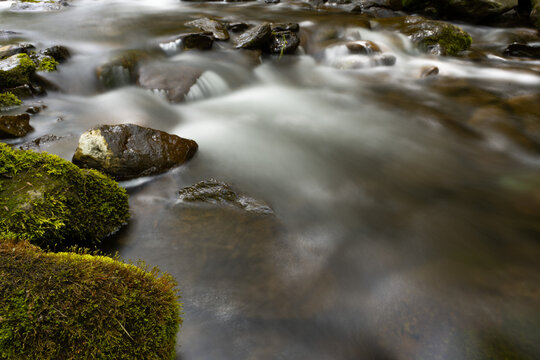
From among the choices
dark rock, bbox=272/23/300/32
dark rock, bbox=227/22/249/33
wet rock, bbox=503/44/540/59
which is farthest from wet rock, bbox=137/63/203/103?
wet rock, bbox=503/44/540/59

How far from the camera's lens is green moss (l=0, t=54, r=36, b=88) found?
6004 mm

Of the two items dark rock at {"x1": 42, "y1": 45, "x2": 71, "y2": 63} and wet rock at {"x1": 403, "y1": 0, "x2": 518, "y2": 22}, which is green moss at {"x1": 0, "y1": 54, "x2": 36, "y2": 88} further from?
Result: wet rock at {"x1": 403, "y1": 0, "x2": 518, "y2": 22}

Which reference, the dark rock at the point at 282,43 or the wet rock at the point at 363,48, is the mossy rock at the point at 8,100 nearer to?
the dark rock at the point at 282,43

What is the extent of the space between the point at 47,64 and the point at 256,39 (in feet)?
17.3

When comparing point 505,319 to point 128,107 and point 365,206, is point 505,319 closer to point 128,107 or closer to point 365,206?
point 365,206

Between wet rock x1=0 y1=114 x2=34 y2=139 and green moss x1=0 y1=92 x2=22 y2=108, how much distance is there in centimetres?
98

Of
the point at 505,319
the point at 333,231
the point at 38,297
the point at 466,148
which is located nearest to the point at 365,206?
the point at 333,231

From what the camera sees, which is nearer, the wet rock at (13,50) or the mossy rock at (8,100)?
the mossy rock at (8,100)

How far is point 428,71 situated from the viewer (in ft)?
28.7

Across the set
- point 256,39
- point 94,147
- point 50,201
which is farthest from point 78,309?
point 256,39

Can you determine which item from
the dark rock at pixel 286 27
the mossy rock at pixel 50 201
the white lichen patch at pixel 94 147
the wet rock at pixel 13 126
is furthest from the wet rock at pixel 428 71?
the wet rock at pixel 13 126

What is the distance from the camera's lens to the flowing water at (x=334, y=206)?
8.79 ft

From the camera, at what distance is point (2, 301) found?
1.55 meters

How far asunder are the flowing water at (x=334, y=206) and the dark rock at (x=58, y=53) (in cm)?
34
